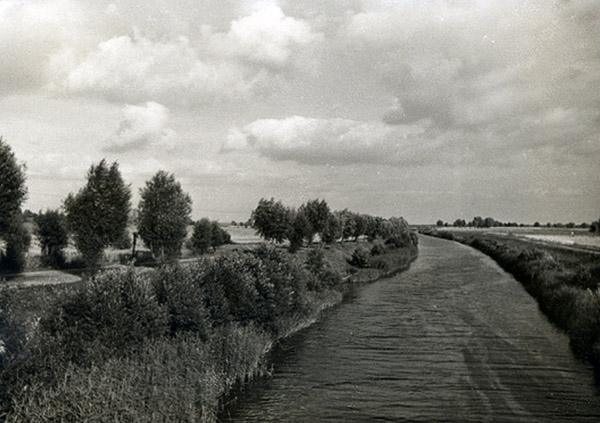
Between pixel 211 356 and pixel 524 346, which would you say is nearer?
pixel 211 356

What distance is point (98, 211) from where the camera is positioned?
45875mm

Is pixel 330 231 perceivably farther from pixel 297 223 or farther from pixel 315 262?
pixel 315 262

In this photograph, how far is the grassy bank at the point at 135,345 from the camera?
13141 millimetres

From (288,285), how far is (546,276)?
25312 mm

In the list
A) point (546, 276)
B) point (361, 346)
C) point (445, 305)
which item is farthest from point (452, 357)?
point (546, 276)

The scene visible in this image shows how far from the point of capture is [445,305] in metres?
39.7

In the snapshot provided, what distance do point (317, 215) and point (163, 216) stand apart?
33841mm

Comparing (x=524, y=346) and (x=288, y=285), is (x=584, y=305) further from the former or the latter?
(x=288, y=285)

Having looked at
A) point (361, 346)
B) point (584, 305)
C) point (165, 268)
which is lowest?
point (361, 346)

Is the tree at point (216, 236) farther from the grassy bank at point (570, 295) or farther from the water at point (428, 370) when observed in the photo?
the grassy bank at point (570, 295)

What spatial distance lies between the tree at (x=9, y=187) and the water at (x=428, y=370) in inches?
984

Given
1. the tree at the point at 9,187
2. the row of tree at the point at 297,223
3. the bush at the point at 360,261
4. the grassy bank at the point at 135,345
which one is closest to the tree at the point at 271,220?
the row of tree at the point at 297,223

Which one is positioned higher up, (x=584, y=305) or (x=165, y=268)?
(x=165, y=268)

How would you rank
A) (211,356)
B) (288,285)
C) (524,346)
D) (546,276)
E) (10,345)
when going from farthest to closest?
(546,276), (288,285), (524,346), (211,356), (10,345)
